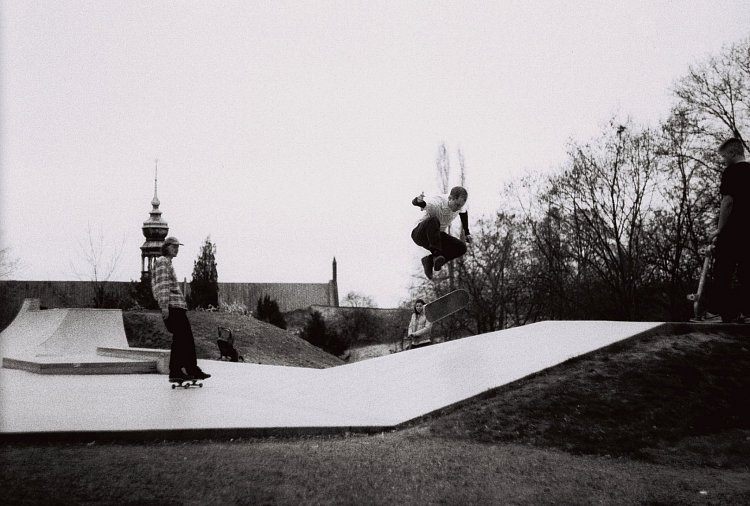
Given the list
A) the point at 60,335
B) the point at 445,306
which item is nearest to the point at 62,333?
the point at 60,335

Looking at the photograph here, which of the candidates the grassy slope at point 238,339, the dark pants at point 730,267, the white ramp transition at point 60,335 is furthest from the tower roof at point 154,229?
the dark pants at point 730,267

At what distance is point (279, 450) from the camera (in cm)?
527

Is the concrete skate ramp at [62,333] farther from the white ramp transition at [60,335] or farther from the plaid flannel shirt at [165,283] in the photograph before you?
the plaid flannel shirt at [165,283]

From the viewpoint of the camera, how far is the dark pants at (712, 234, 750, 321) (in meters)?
7.66

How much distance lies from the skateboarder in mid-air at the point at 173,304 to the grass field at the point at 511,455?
3145mm

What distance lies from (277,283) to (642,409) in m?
75.7

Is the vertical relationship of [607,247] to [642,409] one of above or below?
above

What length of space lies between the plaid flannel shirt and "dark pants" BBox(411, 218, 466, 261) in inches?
121

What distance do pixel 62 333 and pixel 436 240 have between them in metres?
10.8

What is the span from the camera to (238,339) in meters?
23.5

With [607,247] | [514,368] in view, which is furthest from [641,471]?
[607,247]

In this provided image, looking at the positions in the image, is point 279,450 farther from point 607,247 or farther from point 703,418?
point 607,247

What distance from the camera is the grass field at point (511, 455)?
4.24 metres

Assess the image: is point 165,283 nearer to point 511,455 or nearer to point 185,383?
point 185,383
